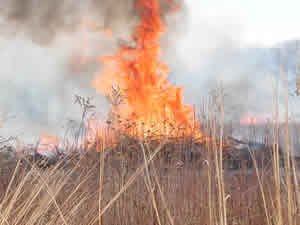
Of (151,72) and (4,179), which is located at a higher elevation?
(151,72)

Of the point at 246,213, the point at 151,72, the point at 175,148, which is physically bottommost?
the point at 246,213

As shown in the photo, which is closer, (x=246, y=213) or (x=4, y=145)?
(x=246, y=213)

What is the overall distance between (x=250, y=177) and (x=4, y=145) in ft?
9.07

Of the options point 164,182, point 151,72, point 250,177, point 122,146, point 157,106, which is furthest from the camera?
point 151,72

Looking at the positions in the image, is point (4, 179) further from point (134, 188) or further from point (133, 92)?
point (133, 92)

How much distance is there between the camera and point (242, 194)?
2477mm

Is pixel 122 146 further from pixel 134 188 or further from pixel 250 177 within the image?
pixel 250 177

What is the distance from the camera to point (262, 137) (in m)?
2.58

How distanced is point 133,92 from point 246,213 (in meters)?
9.85

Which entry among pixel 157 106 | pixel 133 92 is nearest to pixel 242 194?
pixel 157 106

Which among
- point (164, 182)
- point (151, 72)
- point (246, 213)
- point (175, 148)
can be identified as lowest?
point (246, 213)

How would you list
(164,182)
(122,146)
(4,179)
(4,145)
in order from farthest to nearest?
(4,145) < (4,179) < (122,146) < (164,182)

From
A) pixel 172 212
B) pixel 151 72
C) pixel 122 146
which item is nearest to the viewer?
pixel 172 212

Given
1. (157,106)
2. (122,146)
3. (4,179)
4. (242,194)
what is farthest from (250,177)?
(157,106)
